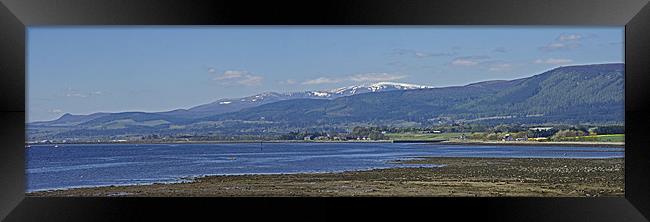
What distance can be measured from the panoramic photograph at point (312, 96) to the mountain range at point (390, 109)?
86mm

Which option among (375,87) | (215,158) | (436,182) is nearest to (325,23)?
(436,182)

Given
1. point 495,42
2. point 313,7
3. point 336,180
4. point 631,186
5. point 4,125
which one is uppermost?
point 495,42

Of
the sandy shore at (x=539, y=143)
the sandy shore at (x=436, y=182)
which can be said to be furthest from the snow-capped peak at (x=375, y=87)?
the sandy shore at (x=436, y=182)

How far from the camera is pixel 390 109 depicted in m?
46.7

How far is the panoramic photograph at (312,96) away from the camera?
148 feet

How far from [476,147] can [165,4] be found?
141ft

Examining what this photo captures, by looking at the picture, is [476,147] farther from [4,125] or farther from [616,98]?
[4,125]

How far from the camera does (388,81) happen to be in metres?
48.7

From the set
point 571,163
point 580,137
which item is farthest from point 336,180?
point 580,137

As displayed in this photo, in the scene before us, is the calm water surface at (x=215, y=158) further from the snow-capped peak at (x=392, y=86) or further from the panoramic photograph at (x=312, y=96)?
the snow-capped peak at (x=392, y=86)

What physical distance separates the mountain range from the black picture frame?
41.2 metres

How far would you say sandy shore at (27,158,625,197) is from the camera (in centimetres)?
3138

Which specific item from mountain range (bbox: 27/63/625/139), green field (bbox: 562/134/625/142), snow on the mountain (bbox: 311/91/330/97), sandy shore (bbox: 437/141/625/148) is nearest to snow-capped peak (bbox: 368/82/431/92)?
mountain range (bbox: 27/63/625/139)

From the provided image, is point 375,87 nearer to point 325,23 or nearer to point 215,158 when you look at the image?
point 215,158
